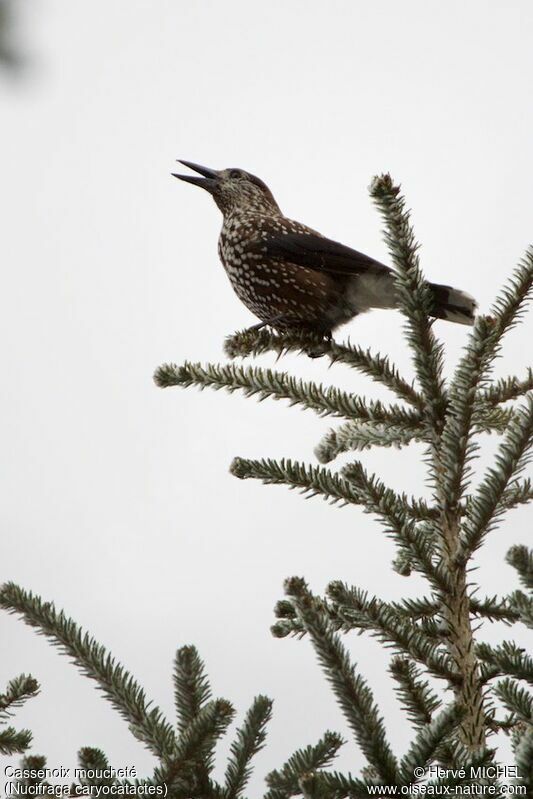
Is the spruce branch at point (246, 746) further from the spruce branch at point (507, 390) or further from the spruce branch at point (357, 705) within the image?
the spruce branch at point (507, 390)

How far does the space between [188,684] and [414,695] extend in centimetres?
54

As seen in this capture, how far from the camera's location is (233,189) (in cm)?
560

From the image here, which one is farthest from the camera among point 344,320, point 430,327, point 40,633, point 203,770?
point 344,320

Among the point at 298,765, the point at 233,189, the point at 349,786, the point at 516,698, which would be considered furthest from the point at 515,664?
the point at 233,189

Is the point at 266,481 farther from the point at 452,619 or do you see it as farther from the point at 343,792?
the point at 343,792

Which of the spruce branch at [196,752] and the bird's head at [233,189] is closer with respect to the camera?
the spruce branch at [196,752]

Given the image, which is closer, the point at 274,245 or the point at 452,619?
the point at 452,619

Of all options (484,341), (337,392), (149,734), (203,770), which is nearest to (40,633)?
(149,734)

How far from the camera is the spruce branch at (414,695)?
1846mm

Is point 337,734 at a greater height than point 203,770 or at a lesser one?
greater

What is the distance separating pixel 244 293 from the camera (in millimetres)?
4652

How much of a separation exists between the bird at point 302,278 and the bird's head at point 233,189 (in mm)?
599

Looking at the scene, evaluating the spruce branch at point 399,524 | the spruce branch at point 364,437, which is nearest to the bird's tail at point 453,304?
the spruce branch at point 364,437

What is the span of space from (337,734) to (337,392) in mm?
954
